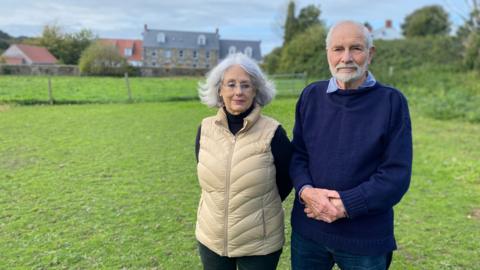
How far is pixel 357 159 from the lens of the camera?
1851 millimetres

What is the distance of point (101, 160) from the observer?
7.32m

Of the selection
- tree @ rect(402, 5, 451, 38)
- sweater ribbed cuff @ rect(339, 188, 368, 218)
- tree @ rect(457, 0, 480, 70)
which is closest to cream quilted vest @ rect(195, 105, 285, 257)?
sweater ribbed cuff @ rect(339, 188, 368, 218)

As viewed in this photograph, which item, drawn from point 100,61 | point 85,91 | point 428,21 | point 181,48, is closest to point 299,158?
point 85,91

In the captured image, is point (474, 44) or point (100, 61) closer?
point (474, 44)

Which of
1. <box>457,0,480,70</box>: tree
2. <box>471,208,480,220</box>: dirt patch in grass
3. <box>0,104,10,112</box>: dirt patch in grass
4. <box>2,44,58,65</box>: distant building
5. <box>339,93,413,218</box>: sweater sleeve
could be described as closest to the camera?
<box>339,93,413,218</box>: sweater sleeve

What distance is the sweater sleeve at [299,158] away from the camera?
6.55ft

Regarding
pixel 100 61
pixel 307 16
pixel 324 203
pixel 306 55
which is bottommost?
pixel 324 203

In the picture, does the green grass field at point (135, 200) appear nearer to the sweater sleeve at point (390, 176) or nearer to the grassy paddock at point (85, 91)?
the sweater sleeve at point (390, 176)

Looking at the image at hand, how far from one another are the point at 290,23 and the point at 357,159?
33190mm

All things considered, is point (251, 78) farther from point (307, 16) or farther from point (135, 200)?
point (307, 16)

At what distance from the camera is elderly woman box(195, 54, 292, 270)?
2.08 m

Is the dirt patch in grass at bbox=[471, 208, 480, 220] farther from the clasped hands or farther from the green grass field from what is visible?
the clasped hands

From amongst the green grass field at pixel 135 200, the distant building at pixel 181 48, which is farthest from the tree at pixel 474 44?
the distant building at pixel 181 48

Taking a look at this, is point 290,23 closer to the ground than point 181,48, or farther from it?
farther from it
